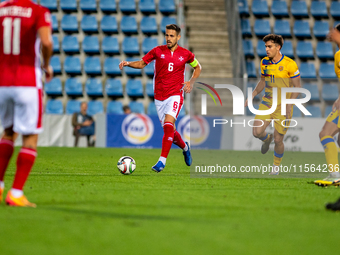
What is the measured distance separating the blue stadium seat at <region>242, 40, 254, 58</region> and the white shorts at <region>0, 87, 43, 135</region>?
14443mm

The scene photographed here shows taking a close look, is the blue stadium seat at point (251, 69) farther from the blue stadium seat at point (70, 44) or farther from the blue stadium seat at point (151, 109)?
the blue stadium seat at point (70, 44)

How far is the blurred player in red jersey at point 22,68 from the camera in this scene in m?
4.15

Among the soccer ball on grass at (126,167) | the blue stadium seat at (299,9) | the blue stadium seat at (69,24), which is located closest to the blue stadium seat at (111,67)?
the blue stadium seat at (69,24)

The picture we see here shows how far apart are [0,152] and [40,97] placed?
0.59m

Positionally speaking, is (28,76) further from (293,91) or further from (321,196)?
(293,91)

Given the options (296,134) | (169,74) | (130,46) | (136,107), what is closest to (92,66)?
(130,46)

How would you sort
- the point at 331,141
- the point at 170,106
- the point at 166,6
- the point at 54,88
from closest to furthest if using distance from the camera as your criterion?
the point at 331,141 < the point at 170,106 < the point at 54,88 < the point at 166,6

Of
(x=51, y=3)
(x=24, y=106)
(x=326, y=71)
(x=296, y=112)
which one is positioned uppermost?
(x=51, y=3)

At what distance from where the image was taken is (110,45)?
60.7 ft

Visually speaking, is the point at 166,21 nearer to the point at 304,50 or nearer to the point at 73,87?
the point at 73,87

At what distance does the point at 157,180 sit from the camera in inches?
259

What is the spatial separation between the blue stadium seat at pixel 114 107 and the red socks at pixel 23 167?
43.4ft

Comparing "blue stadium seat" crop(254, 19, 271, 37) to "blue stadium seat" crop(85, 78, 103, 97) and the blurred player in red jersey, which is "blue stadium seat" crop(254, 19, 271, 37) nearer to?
"blue stadium seat" crop(85, 78, 103, 97)

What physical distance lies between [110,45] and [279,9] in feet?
21.4
